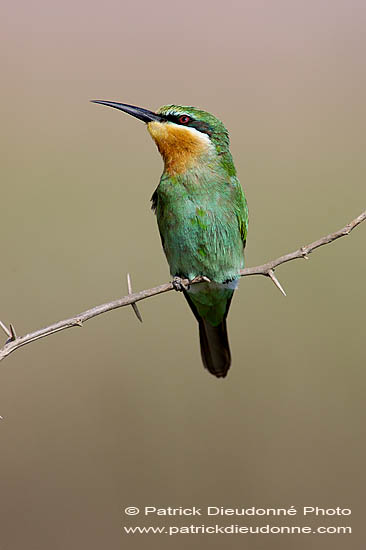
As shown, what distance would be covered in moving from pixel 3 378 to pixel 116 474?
797mm

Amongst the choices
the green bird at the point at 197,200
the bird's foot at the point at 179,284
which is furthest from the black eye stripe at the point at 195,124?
the bird's foot at the point at 179,284

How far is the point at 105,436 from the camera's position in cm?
377

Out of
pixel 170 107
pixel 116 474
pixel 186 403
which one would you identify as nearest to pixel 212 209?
pixel 170 107

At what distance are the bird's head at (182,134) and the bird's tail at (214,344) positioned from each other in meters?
0.72

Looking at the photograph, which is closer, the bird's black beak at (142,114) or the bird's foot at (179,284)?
the bird's black beak at (142,114)

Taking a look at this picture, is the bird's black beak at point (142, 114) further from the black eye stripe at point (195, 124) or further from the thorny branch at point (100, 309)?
the thorny branch at point (100, 309)

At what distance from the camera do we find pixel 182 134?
11.0 feet

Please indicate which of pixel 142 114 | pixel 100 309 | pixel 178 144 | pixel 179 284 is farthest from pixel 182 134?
pixel 100 309

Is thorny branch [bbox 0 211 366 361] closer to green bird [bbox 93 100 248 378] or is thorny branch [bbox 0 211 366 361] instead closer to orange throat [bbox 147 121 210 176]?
green bird [bbox 93 100 248 378]

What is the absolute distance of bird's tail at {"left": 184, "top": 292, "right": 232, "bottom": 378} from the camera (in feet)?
12.2

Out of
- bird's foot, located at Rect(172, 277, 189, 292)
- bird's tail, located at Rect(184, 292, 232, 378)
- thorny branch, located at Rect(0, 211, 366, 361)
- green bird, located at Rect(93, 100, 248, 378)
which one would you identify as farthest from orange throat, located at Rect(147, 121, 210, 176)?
thorny branch, located at Rect(0, 211, 366, 361)

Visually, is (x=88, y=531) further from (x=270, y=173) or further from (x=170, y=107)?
(x=270, y=173)

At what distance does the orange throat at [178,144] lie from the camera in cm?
335

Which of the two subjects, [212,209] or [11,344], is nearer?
[11,344]
